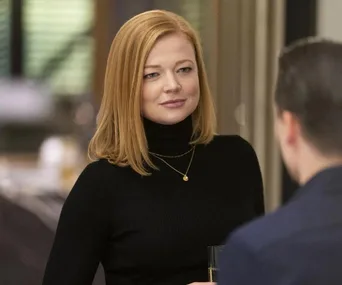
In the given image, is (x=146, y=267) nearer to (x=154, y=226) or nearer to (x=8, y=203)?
(x=154, y=226)

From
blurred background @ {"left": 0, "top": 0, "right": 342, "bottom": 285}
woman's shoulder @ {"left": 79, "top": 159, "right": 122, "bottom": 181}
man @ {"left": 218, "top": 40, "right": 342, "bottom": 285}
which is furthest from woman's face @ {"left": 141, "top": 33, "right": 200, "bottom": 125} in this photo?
blurred background @ {"left": 0, "top": 0, "right": 342, "bottom": 285}

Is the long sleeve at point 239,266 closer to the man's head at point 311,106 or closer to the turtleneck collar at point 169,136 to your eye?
the man's head at point 311,106

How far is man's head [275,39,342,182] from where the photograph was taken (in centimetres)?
101

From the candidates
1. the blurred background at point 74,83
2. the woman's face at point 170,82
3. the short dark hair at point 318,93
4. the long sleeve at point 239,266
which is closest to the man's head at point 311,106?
the short dark hair at point 318,93

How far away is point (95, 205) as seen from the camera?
1.54 m

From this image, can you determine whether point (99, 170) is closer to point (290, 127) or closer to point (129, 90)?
point (129, 90)

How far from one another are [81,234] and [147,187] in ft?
0.49

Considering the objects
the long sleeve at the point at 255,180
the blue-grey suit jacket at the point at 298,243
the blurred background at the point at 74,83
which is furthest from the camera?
the blurred background at the point at 74,83

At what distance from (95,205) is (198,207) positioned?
0.63 ft

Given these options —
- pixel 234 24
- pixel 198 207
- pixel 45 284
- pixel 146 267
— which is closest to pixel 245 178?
pixel 198 207

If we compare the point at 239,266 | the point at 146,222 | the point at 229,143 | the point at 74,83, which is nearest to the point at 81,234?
the point at 146,222

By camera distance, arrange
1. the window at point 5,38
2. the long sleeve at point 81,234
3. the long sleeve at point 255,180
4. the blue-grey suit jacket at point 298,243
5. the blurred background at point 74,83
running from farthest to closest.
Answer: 1. the window at point 5,38
2. the blurred background at point 74,83
3. the long sleeve at point 255,180
4. the long sleeve at point 81,234
5. the blue-grey suit jacket at point 298,243

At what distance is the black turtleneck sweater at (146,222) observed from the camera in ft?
5.08

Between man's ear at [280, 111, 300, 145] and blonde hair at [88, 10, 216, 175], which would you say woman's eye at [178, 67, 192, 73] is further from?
man's ear at [280, 111, 300, 145]
